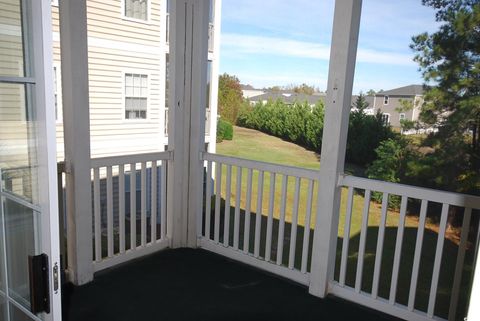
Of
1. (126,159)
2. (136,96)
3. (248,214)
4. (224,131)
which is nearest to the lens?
(126,159)

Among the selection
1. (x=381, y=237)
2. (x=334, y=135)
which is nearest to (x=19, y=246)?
(x=334, y=135)

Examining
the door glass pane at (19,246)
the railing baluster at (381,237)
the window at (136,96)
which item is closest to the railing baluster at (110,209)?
the door glass pane at (19,246)

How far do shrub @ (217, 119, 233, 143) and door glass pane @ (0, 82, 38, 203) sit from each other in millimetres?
2757

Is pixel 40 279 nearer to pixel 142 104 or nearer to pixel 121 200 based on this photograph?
pixel 121 200

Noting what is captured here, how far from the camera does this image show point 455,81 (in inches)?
151

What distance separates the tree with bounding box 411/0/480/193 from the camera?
3646 mm

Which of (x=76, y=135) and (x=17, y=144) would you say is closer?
(x=17, y=144)

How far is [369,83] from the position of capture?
2.94m

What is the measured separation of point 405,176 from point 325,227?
1924 mm

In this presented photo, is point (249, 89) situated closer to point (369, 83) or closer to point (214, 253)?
point (369, 83)

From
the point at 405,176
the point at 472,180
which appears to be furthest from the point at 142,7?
the point at 472,180

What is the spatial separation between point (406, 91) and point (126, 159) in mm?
2647

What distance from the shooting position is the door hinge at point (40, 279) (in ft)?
3.56

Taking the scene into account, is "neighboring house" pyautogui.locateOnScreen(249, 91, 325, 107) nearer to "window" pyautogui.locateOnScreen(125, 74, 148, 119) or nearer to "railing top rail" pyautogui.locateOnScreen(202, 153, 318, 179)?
"railing top rail" pyautogui.locateOnScreen(202, 153, 318, 179)
